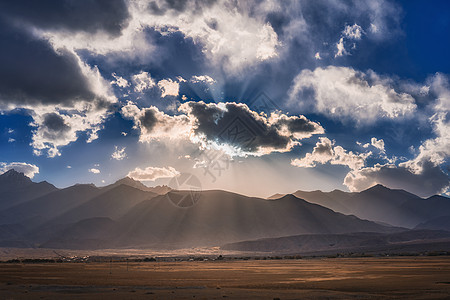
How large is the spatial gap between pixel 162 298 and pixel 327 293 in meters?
12.7

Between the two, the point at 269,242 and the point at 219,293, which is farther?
the point at 269,242

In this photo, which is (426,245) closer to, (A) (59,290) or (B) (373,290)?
(B) (373,290)

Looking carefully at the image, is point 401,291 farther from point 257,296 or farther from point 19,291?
point 19,291

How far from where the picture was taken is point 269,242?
19912 cm

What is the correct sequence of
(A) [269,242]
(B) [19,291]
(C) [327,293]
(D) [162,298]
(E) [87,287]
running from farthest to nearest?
(A) [269,242] → (E) [87,287] → (B) [19,291] → (C) [327,293] → (D) [162,298]

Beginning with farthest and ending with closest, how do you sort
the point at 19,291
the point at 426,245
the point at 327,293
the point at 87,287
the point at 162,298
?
the point at 426,245 → the point at 87,287 → the point at 19,291 → the point at 327,293 → the point at 162,298

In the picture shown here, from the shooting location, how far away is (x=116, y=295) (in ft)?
91.0

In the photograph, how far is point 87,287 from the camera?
3403 centimetres

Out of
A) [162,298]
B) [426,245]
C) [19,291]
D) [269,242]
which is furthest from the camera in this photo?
[269,242]

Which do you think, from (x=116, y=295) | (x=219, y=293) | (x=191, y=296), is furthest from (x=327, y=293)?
(x=116, y=295)

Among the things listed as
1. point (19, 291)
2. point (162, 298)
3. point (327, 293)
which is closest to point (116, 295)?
point (162, 298)

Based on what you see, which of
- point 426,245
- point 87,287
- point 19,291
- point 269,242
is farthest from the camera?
point 269,242

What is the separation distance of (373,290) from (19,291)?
3043 centimetres

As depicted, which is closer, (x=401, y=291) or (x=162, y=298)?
(x=162, y=298)
